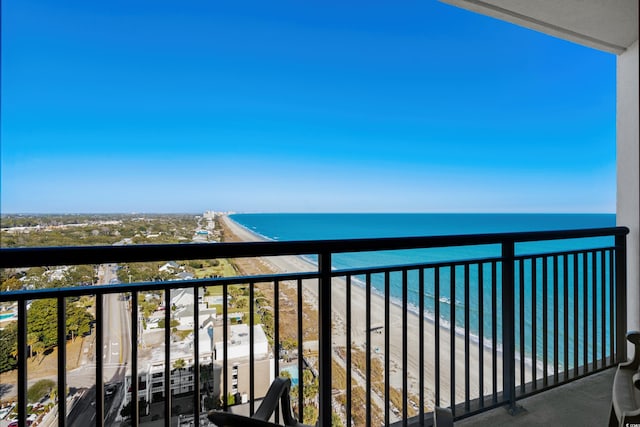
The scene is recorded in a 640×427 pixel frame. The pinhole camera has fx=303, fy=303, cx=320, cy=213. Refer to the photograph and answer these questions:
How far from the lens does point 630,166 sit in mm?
2410

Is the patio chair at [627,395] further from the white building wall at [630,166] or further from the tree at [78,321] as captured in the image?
the tree at [78,321]

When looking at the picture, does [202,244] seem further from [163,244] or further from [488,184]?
[488,184]

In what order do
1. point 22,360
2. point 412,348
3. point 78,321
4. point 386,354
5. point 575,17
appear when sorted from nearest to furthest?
point 22,360
point 78,321
point 386,354
point 575,17
point 412,348

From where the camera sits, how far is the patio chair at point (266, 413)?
1.68ft

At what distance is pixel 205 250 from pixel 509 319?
69.4 inches

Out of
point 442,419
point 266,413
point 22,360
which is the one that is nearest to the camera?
point 442,419

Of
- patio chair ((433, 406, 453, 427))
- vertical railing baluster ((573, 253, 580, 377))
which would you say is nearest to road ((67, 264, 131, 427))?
patio chair ((433, 406, 453, 427))

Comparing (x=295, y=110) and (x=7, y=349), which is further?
(x=295, y=110)

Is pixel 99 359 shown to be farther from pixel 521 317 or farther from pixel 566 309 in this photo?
pixel 566 309

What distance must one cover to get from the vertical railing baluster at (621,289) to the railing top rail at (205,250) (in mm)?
1491

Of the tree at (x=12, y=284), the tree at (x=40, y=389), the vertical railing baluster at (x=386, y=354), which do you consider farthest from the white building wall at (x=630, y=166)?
the tree at (x=40, y=389)

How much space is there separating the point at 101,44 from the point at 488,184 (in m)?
20.6

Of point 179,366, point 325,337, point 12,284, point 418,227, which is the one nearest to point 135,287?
point 12,284

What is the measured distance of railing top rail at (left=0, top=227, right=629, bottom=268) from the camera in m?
0.87
